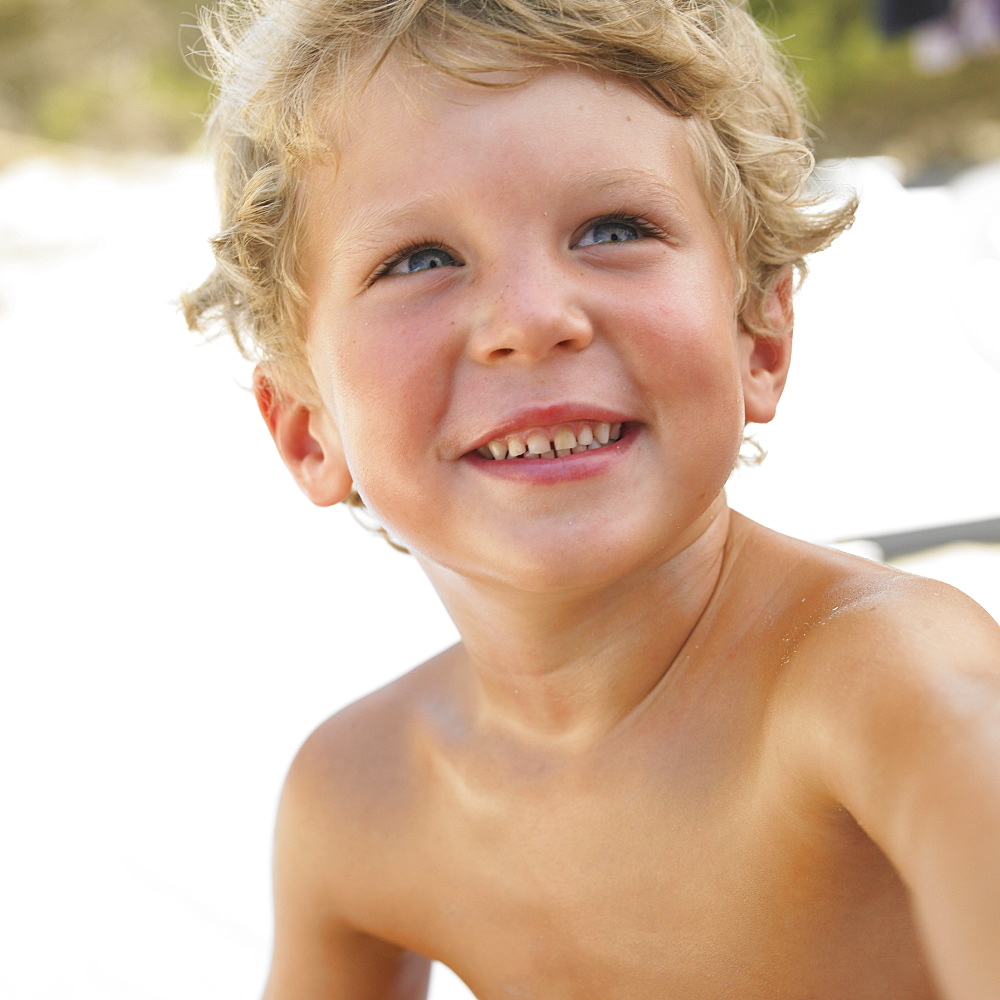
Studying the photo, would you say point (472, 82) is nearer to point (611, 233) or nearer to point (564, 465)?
point (611, 233)

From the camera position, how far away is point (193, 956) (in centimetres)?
194

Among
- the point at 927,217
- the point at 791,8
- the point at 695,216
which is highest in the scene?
the point at 791,8

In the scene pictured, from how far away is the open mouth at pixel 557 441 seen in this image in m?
0.93

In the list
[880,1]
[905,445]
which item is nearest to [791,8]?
[880,1]

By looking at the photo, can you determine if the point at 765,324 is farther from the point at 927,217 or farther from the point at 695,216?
the point at 927,217

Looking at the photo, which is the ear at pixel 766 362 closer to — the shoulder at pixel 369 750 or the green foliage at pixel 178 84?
the shoulder at pixel 369 750

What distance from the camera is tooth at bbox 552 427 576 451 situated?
3.06 feet

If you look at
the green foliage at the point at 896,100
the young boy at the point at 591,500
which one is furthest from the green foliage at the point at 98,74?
the young boy at the point at 591,500

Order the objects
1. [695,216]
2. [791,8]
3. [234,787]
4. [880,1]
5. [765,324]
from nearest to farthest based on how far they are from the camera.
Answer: [695,216] → [765,324] → [234,787] → [880,1] → [791,8]

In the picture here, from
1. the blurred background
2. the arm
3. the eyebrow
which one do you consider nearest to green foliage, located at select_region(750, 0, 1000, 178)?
the blurred background

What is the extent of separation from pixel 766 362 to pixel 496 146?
40cm

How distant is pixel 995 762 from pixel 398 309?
0.57 m

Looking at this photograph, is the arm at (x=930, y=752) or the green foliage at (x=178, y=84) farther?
the green foliage at (x=178, y=84)

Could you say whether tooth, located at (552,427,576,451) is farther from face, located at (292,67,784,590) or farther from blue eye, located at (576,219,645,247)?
blue eye, located at (576,219,645,247)
